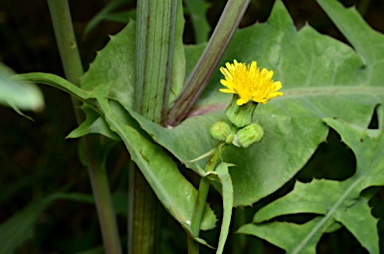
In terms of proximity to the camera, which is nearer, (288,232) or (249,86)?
(249,86)

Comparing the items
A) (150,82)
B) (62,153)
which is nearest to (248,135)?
(150,82)

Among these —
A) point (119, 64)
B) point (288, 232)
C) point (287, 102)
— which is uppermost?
point (119, 64)

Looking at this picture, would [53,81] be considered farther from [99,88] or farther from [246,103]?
[246,103]

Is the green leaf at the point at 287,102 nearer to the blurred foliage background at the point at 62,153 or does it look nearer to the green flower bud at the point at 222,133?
the green flower bud at the point at 222,133

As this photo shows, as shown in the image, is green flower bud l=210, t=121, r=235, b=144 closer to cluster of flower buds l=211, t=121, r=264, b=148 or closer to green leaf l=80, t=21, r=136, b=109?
cluster of flower buds l=211, t=121, r=264, b=148

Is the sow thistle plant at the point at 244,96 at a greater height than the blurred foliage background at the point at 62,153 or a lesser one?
greater

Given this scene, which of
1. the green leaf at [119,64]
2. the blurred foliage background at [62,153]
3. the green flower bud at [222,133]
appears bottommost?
the blurred foliage background at [62,153]

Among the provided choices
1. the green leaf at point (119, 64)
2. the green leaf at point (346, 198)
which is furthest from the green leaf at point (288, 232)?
the green leaf at point (119, 64)

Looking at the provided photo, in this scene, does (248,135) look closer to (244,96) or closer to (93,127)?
(244,96)
